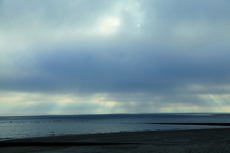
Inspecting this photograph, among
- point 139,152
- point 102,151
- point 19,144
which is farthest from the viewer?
point 19,144

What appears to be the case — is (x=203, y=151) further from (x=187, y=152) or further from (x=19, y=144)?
(x=19, y=144)

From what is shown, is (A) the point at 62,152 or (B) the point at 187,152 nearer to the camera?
(B) the point at 187,152

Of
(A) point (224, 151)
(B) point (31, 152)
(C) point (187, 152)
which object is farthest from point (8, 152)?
(A) point (224, 151)

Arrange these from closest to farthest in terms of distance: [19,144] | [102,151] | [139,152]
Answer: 1. [139,152]
2. [102,151]
3. [19,144]

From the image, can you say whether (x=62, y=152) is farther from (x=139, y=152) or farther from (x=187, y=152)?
(x=187, y=152)

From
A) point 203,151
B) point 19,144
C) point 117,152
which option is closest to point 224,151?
point 203,151

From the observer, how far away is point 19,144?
30188mm

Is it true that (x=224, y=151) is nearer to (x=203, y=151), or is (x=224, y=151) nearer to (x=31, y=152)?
(x=203, y=151)

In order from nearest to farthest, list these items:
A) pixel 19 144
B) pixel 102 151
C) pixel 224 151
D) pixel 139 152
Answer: pixel 224 151, pixel 139 152, pixel 102 151, pixel 19 144

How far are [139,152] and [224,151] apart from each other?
7763mm

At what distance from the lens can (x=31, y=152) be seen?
23172 millimetres

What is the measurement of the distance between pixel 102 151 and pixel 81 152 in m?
2.16

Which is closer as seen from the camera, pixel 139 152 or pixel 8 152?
pixel 139 152

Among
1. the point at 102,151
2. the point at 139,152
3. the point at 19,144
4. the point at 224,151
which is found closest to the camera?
the point at 224,151
